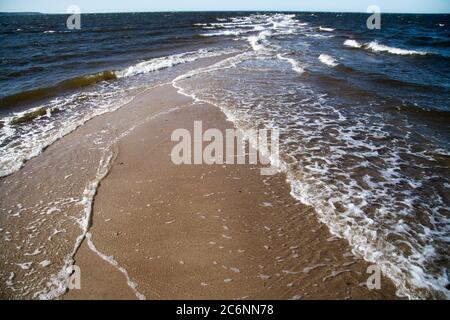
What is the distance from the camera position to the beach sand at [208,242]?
3.79m

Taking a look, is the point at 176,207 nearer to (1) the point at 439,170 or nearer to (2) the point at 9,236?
(2) the point at 9,236

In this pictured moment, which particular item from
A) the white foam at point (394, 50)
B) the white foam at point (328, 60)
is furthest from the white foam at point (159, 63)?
the white foam at point (394, 50)

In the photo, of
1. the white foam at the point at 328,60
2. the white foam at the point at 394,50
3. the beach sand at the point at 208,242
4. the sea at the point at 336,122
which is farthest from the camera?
the white foam at the point at 394,50

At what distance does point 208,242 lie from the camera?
15.0 feet

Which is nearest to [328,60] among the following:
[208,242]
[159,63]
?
[159,63]

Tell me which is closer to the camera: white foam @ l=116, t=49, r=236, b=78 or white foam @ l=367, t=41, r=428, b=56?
white foam @ l=116, t=49, r=236, b=78

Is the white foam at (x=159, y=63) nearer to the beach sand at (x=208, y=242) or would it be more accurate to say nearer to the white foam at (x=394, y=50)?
the beach sand at (x=208, y=242)

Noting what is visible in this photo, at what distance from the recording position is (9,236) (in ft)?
15.7

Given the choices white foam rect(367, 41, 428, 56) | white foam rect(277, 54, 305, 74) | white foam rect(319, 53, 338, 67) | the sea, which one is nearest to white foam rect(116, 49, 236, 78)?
the sea

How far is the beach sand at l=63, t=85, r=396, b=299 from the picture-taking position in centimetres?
379

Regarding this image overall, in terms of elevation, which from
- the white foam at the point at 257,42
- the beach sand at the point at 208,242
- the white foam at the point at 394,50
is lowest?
the beach sand at the point at 208,242

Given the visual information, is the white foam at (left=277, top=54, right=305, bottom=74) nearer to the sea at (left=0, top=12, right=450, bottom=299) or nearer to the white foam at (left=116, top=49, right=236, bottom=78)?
the sea at (left=0, top=12, right=450, bottom=299)

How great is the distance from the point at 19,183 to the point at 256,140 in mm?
5357

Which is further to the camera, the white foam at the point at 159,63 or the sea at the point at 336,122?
the white foam at the point at 159,63
